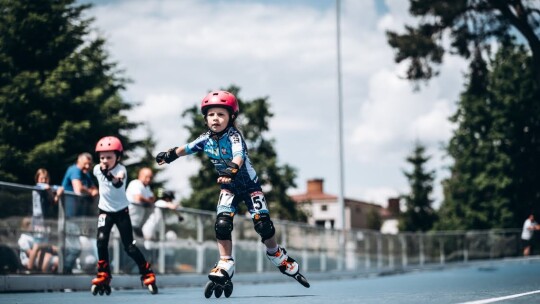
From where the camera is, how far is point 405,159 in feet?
286

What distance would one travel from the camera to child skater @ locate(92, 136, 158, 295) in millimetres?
10117

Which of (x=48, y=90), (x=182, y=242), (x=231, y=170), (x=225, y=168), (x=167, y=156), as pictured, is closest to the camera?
(x=231, y=170)

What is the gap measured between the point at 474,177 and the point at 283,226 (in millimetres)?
29232

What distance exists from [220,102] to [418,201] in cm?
7742

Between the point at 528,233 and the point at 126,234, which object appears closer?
the point at 126,234

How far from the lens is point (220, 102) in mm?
8523

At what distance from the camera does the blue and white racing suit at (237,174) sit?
8578mm

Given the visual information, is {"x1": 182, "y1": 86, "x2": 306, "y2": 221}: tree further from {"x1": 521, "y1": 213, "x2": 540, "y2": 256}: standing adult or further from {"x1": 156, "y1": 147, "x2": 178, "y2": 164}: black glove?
{"x1": 156, "y1": 147, "x2": 178, "y2": 164}: black glove

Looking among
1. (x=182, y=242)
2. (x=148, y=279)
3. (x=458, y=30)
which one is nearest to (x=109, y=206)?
(x=148, y=279)

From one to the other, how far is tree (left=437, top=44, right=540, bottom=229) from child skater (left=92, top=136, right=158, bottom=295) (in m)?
38.4

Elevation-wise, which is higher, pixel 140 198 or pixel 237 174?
pixel 140 198

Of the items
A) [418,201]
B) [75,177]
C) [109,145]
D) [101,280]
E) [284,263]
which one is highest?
[418,201]

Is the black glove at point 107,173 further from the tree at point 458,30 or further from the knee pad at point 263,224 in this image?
the tree at point 458,30

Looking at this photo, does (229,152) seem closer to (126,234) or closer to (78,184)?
(126,234)
